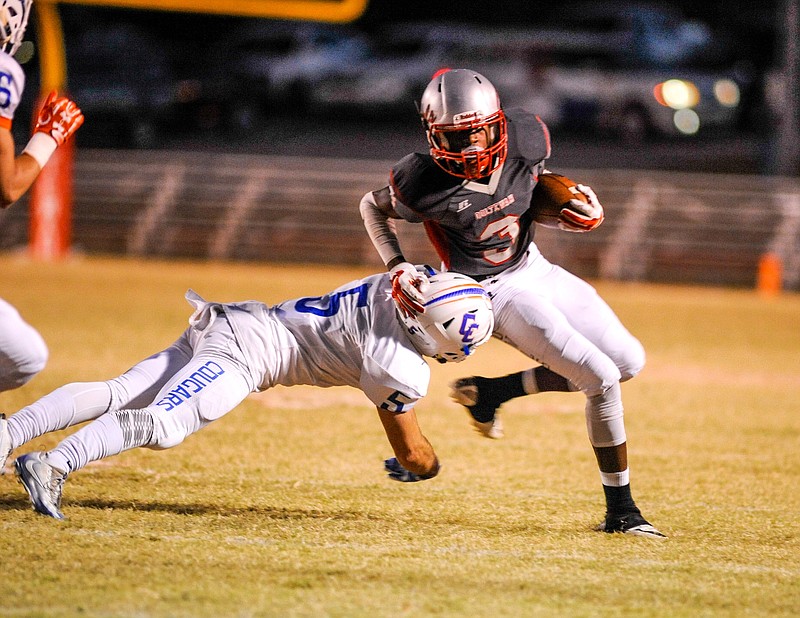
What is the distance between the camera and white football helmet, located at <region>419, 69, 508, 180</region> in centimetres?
392

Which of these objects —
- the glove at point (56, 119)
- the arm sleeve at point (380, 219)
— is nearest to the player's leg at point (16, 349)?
the glove at point (56, 119)

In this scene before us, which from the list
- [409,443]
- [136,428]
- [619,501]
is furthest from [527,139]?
[136,428]

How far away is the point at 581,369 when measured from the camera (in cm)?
383

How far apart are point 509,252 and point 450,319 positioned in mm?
677

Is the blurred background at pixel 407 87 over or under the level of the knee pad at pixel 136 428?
under

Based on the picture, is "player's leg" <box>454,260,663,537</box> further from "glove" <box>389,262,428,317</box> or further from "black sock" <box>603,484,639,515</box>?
"glove" <box>389,262,428,317</box>

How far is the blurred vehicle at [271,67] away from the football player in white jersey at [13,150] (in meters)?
13.9

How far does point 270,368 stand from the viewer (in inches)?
148

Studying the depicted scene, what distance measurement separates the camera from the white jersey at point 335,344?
3.69 m

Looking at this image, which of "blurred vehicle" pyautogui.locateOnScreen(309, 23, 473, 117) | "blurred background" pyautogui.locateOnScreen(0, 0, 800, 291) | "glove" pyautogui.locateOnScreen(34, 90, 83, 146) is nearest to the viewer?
"glove" pyautogui.locateOnScreen(34, 90, 83, 146)

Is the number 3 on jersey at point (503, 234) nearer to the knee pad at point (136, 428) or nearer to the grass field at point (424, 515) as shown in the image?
the grass field at point (424, 515)

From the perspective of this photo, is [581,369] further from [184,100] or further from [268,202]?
[184,100]

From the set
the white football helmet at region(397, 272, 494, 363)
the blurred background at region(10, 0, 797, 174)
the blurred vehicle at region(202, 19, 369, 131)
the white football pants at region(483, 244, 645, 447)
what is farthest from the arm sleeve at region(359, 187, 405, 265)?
the blurred vehicle at region(202, 19, 369, 131)

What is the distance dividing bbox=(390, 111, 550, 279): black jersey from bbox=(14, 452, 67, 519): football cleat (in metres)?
1.56
